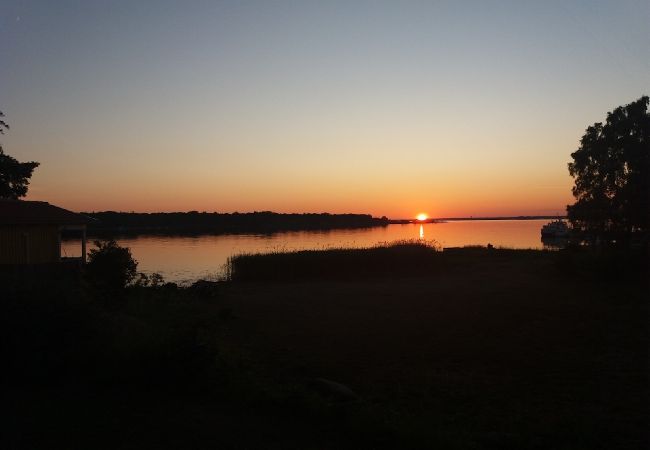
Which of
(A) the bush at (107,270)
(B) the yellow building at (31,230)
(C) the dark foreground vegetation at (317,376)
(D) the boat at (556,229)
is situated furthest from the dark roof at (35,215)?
(D) the boat at (556,229)

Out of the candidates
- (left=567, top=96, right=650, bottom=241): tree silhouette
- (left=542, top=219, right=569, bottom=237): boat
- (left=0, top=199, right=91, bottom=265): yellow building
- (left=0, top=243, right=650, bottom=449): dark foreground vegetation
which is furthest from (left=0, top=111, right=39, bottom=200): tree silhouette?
(left=542, top=219, right=569, bottom=237): boat

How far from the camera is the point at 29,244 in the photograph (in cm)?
1934

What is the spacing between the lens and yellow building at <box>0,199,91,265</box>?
18.8 meters

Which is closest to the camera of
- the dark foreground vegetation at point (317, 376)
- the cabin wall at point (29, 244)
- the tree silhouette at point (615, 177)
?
the dark foreground vegetation at point (317, 376)

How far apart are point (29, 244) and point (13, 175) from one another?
7.99m

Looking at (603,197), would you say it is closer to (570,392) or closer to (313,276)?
(313,276)

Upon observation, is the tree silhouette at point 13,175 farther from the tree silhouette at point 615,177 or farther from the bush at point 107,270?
the tree silhouette at point 615,177

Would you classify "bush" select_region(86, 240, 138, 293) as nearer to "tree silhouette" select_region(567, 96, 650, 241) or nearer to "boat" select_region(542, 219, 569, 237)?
"tree silhouette" select_region(567, 96, 650, 241)

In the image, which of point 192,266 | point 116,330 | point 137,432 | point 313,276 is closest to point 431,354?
point 116,330

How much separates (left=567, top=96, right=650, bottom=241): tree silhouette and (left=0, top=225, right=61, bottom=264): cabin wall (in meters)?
22.3

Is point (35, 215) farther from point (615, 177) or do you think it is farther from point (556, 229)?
point (556, 229)

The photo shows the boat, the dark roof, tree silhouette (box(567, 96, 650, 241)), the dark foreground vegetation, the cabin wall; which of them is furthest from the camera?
the boat

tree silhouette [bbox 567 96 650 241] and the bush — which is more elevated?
tree silhouette [bbox 567 96 650 241]

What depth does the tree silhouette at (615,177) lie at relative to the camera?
24344mm
